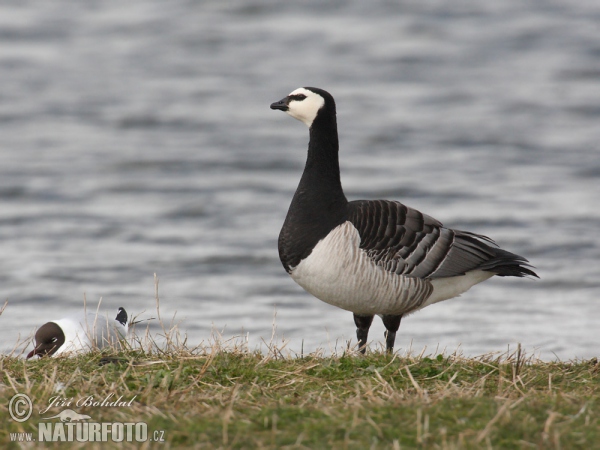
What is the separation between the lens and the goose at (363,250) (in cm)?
718

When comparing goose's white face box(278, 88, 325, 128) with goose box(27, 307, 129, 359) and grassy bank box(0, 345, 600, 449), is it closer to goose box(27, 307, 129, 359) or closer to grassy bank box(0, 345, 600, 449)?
grassy bank box(0, 345, 600, 449)

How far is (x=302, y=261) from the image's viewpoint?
719 cm

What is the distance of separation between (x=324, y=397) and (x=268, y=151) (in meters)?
12.6

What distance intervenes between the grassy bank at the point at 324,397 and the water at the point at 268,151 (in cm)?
167

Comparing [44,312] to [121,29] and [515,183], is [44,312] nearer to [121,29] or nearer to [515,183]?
[515,183]

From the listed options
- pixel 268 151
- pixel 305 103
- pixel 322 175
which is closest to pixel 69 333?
pixel 322 175

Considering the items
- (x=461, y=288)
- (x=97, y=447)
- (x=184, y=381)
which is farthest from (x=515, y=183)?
(x=97, y=447)

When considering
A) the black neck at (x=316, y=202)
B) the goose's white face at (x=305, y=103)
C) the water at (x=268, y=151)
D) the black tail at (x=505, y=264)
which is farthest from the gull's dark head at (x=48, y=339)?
the black tail at (x=505, y=264)

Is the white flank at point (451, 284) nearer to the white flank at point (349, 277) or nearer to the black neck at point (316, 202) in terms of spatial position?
the white flank at point (349, 277)

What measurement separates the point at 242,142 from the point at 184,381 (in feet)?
42.1

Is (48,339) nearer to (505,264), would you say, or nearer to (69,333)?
(69,333)

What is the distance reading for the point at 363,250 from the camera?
729cm

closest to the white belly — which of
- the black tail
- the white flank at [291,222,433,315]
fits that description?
the white flank at [291,222,433,315]

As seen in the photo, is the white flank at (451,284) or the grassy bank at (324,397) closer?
the grassy bank at (324,397)
